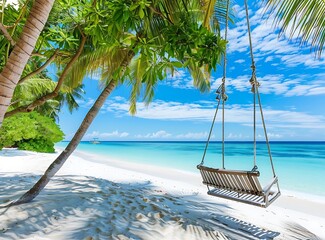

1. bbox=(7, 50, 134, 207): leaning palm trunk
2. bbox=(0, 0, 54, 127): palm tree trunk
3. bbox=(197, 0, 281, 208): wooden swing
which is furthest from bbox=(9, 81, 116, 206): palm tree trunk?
bbox=(0, 0, 54, 127): palm tree trunk

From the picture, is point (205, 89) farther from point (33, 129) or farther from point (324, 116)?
point (324, 116)

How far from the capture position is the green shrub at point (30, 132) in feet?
34.3

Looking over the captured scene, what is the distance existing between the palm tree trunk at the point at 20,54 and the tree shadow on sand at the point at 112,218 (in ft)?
4.22

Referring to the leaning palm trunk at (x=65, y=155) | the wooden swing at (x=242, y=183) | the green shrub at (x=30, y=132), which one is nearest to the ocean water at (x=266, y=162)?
the green shrub at (x=30, y=132)

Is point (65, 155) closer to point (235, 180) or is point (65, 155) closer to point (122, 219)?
point (122, 219)

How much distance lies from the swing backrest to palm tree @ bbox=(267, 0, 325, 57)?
54.9 inches

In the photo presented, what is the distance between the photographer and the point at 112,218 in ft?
8.43

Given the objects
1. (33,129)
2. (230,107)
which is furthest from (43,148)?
(230,107)

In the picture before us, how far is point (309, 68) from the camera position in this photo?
151ft

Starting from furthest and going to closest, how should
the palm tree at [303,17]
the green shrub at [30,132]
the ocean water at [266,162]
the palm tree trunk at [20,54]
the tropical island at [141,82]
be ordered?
1. the ocean water at [266,162]
2. the green shrub at [30,132]
3. the palm tree at [303,17]
4. the tropical island at [141,82]
5. the palm tree trunk at [20,54]

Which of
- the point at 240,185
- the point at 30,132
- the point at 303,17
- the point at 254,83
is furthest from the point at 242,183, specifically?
the point at 30,132

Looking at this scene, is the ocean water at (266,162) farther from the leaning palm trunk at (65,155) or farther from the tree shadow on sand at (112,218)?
the leaning palm trunk at (65,155)

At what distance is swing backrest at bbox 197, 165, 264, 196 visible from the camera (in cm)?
247

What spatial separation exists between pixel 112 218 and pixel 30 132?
32.2 ft
